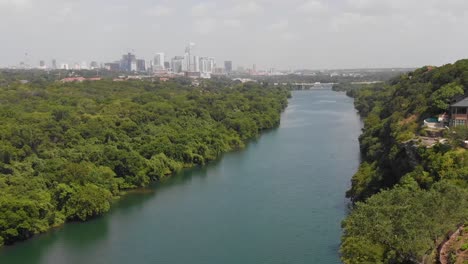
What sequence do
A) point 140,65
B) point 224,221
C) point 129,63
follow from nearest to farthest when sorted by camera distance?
point 224,221 → point 129,63 → point 140,65

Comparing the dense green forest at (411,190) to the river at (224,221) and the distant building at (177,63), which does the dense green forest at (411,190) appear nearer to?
the river at (224,221)

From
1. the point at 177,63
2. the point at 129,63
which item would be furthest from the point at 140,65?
the point at 177,63

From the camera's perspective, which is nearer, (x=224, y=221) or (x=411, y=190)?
(x=411, y=190)

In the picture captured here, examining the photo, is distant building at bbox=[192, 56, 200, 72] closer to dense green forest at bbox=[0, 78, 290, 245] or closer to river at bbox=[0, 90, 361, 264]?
dense green forest at bbox=[0, 78, 290, 245]

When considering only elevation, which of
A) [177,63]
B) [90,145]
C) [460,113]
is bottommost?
[90,145]

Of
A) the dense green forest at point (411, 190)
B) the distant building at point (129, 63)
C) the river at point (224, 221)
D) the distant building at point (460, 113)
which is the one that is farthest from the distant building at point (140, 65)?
the distant building at point (460, 113)

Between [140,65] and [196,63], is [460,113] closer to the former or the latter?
[140,65]

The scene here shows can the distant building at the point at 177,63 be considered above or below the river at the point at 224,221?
above
